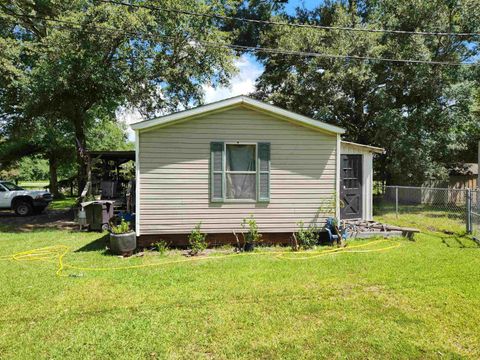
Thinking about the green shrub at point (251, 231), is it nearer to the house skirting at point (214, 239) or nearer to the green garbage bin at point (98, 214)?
the house skirting at point (214, 239)

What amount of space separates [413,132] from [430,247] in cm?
936

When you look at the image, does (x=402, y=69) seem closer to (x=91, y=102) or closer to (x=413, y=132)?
(x=413, y=132)

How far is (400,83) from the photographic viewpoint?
49.6 feet

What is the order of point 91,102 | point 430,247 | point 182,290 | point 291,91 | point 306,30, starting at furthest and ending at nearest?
point 291,91 < point 306,30 < point 91,102 < point 430,247 < point 182,290

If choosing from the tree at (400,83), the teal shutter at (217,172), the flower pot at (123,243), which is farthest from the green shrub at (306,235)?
the tree at (400,83)

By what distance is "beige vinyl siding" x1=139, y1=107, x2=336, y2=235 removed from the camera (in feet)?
22.2

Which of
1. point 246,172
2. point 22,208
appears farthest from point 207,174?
point 22,208

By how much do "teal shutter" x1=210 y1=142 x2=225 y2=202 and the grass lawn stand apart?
1.43 metres

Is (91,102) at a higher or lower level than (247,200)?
higher

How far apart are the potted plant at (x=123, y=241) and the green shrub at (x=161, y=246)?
0.46 m

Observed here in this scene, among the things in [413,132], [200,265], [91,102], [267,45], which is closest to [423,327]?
[200,265]

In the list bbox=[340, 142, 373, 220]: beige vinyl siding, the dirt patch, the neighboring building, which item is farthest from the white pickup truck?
bbox=[340, 142, 373, 220]: beige vinyl siding

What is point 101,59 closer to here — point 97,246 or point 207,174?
point 97,246

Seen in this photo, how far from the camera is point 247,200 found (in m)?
7.02
